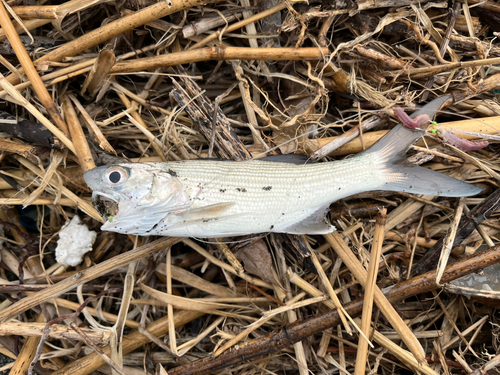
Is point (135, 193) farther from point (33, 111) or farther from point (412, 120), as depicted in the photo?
point (412, 120)

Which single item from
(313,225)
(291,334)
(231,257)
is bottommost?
(291,334)

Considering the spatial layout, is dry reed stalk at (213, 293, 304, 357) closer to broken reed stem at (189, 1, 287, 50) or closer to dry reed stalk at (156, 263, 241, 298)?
dry reed stalk at (156, 263, 241, 298)

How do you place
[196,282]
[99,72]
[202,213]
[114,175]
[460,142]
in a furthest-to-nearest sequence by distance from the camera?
[196,282]
[99,72]
[460,142]
[202,213]
[114,175]

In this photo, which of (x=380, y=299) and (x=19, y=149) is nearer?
(x=380, y=299)

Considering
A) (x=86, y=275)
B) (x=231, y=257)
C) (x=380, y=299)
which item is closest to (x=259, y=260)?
(x=231, y=257)

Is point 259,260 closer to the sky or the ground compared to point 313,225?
closer to the ground

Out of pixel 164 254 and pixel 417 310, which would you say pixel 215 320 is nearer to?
pixel 164 254

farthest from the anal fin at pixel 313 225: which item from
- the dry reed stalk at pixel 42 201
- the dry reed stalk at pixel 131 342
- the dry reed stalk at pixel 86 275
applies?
the dry reed stalk at pixel 42 201
